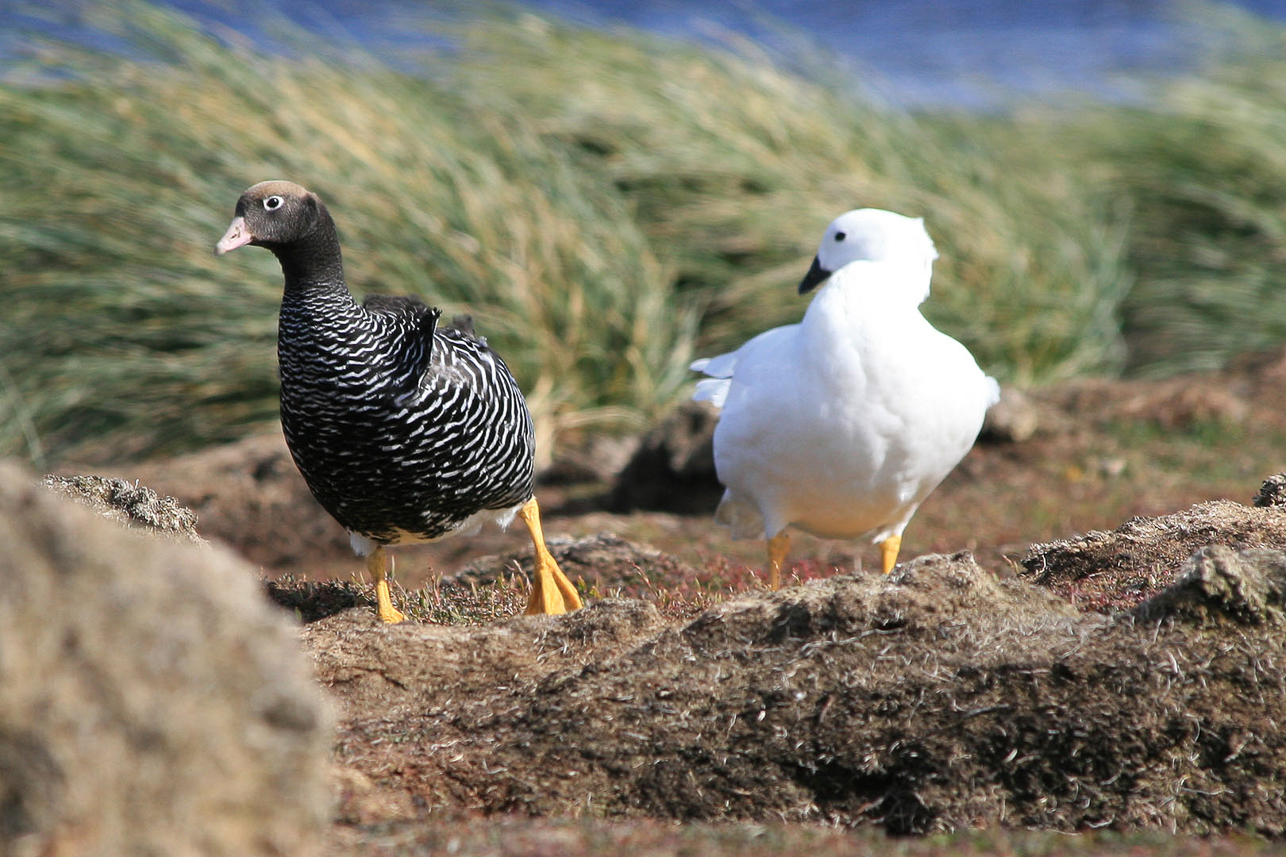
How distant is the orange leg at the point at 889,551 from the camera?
568 cm

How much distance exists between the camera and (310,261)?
456 cm

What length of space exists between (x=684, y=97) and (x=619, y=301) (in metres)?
2.12

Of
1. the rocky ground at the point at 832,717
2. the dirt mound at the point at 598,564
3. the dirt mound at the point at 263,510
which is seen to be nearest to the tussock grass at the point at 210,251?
the dirt mound at the point at 263,510

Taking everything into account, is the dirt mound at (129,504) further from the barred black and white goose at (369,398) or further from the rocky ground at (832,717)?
the rocky ground at (832,717)

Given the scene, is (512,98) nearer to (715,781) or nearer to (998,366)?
(998,366)

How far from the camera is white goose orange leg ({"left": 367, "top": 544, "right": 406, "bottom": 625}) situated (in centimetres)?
477

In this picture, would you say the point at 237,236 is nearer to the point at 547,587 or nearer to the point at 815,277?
the point at 547,587

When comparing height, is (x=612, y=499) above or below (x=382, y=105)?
below

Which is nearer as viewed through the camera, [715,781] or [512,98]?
[715,781]

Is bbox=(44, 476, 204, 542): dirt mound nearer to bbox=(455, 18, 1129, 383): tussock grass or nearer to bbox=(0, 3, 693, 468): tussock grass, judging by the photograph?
bbox=(0, 3, 693, 468): tussock grass

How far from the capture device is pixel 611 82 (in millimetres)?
10672

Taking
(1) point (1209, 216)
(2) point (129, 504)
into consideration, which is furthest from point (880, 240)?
(1) point (1209, 216)

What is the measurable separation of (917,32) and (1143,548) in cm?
2370

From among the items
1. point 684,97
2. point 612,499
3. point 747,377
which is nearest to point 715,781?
point 747,377
